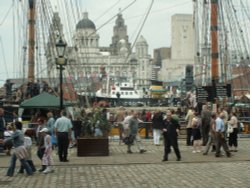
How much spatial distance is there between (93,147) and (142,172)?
503cm

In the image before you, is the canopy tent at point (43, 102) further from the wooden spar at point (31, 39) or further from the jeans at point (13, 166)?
the jeans at point (13, 166)

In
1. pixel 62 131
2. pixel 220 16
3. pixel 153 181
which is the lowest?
pixel 153 181

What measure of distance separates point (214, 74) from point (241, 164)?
16119 millimetres

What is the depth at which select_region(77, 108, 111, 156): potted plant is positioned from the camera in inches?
795

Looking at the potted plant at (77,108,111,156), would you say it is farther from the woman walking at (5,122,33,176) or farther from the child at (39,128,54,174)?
the woman walking at (5,122,33,176)

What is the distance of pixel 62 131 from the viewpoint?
18.3 metres

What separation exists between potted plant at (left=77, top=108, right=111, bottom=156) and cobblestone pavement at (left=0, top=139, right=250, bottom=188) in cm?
40

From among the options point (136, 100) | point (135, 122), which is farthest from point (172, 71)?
point (135, 122)

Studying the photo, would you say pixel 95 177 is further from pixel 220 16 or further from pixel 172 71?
pixel 172 71

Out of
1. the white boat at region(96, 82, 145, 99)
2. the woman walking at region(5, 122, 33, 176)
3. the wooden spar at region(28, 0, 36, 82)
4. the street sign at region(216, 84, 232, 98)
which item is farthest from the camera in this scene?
the white boat at region(96, 82, 145, 99)

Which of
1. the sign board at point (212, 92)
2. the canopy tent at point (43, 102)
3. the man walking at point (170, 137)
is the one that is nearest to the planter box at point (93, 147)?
the man walking at point (170, 137)

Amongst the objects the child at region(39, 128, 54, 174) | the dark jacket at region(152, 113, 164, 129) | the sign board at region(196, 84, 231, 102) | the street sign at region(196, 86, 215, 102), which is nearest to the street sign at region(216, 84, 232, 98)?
the sign board at region(196, 84, 231, 102)

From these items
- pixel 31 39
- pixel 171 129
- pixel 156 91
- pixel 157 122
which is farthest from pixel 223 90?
pixel 156 91

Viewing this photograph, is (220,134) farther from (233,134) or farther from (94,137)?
(94,137)
